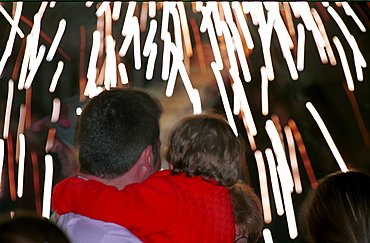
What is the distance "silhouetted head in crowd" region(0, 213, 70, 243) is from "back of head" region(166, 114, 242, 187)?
29.0 inches

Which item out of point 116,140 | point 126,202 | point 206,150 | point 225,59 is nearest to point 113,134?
point 116,140

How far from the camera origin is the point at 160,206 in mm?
1392

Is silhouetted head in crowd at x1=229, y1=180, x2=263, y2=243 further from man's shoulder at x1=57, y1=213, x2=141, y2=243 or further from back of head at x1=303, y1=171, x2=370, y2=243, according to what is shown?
back of head at x1=303, y1=171, x2=370, y2=243

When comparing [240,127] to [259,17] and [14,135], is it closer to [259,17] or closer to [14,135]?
[259,17]

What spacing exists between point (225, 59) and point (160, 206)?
1.98m

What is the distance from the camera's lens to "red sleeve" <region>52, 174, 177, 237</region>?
133 cm

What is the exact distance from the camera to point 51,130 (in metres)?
3.16

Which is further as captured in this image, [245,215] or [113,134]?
[245,215]

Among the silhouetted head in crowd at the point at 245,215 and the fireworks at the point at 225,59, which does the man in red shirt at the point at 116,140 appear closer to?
the silhouetted head in crowd at the point at 245,215

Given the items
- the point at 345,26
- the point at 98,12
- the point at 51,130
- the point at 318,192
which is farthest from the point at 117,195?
the point at 345,26

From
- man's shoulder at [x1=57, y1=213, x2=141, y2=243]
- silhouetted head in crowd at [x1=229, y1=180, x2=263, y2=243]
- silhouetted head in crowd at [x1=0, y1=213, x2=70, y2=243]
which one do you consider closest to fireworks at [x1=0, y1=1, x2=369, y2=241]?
silhouetted head in crowd at [x1=229, y1=180, x2=263, y2=243]

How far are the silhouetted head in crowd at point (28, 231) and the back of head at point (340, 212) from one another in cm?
40

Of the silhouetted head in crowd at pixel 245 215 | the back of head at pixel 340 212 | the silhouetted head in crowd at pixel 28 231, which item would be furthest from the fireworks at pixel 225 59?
the silhouetted head in crowd at pixel 28 231

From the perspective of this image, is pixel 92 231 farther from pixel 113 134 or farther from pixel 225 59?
pixel 225 59
